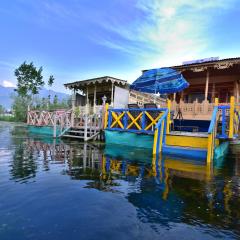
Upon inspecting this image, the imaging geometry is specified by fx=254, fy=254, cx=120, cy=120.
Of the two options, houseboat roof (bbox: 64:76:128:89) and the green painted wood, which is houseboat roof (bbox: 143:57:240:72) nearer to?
houseboat roof (bbox: 64:76:128:89)

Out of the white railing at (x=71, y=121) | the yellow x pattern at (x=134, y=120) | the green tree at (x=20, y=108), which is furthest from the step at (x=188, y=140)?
the green tree at (x=20, y=108)

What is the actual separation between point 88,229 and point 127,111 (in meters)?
8.99

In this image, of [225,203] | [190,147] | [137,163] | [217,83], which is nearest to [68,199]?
A: [225,203]

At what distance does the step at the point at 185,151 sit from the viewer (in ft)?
31.2

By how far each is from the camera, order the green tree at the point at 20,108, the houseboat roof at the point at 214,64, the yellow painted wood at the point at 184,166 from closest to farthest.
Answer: the yellow painted wood at the point at 184,166 → the houseboat roof at the point at 214,64 → the green tree at the point at 20,108

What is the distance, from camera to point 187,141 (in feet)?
32.9

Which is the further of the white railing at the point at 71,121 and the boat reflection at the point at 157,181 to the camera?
the white railing at the point at 71,121

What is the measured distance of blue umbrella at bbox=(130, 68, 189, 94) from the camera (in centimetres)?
1203

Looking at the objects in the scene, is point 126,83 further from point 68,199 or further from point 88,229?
point 88,229

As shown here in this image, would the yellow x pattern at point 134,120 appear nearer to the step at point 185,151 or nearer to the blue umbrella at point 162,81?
the blue umbrella at point 162,81

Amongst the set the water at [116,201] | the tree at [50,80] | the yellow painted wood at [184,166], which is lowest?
the water at [116,201]

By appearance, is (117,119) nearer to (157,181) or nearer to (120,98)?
(120,98)

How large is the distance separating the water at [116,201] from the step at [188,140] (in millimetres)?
1544

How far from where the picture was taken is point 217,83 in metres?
16.3
